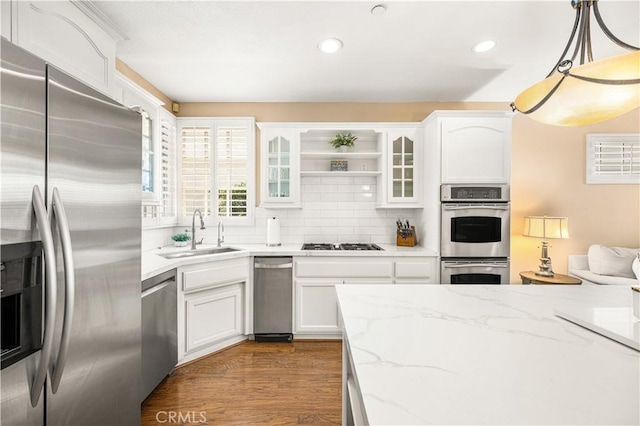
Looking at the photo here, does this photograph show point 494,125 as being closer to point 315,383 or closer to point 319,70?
point 319,70

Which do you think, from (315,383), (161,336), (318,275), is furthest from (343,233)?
(161,336)

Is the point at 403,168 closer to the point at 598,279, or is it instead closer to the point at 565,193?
the point at 565,193

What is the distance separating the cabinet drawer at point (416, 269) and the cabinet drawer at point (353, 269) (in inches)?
3.8

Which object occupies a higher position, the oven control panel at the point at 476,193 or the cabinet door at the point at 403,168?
the cabinet door at the point at 403,168

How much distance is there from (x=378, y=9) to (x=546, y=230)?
8.96 feet

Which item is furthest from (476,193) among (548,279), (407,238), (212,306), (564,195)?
(212,306)

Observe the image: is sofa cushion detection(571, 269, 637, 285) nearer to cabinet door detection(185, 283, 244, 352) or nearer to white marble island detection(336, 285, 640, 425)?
white marble island detection(336, 285, 640, 425)

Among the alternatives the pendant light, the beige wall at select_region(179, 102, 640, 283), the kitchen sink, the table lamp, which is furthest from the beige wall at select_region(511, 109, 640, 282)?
the kitchen sink

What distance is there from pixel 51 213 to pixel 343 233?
282 cm

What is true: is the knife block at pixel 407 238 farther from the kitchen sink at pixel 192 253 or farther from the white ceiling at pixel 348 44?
the kitchen sink at pixel 192 253

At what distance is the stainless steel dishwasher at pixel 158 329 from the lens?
1939 mm

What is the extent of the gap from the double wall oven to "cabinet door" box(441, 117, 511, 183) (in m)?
0.11

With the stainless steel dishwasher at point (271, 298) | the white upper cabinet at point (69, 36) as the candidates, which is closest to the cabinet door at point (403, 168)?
the stainless steel dishwasher at point (271, 298)

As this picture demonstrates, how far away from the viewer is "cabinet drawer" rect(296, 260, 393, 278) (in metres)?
2.93
